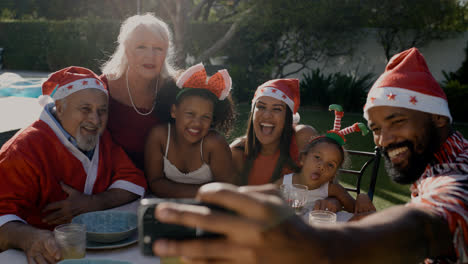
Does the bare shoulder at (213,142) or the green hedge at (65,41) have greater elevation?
the green hedge at (65,41)

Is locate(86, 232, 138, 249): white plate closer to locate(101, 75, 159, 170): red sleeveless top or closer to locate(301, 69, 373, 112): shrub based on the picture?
locate(101, 75, 159, 170): red sleeveless top

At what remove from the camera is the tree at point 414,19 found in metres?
12.6

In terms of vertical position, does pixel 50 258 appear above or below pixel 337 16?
below

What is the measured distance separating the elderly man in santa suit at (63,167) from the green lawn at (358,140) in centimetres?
354

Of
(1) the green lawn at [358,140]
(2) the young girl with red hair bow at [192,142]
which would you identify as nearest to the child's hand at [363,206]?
(2) the young girl with red hair bow at [192,142]

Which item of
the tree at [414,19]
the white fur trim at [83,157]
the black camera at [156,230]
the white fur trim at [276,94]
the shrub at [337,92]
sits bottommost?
the shrub at [337,92]

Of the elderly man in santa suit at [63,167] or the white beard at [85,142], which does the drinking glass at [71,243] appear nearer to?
the elderly man in santa suit at [63,167]

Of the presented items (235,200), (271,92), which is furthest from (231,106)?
(235,200)

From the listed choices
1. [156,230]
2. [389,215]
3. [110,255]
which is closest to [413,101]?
[389,215]

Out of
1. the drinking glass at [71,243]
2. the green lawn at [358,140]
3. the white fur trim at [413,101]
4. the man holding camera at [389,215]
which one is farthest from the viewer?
the green lawn at [358,140]

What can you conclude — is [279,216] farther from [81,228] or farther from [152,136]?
[152,136]

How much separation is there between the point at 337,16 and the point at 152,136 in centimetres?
1177

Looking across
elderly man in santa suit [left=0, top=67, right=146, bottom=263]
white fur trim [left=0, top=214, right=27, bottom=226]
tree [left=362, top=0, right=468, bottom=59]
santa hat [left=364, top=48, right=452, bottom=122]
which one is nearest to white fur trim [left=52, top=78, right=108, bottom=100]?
elderly man in santa suit [left=0, top=67, right=146, bottom=263]

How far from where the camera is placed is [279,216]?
67 centimetres
